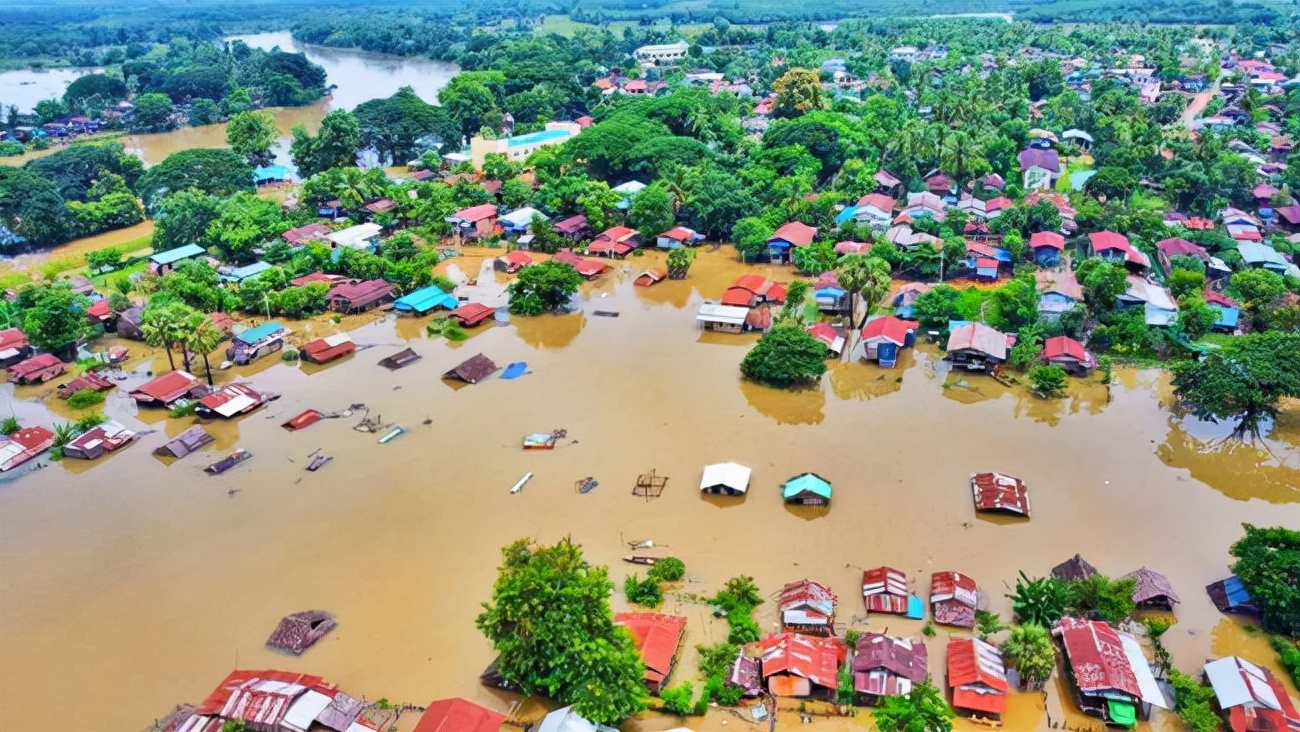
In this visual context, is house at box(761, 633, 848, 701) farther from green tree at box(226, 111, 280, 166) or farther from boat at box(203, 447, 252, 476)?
green tree at box(226, 111, 280, 166)

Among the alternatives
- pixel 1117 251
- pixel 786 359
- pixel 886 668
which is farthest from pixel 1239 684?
pixel 1117 251

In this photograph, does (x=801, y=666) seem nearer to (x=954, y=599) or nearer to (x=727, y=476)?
(x=954, y=599)

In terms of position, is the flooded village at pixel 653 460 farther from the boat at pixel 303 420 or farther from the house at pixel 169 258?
the house at pixel 169 258

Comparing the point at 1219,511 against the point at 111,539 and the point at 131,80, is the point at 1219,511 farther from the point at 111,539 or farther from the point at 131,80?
the point at 131,80

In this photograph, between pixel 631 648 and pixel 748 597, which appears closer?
pixel 631 648

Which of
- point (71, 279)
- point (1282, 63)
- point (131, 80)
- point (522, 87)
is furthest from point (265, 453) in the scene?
point (1282, 63)

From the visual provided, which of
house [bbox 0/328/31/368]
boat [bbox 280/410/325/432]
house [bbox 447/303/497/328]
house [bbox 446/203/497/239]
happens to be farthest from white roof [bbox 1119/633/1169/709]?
house [bbox 0/328/31/368]
